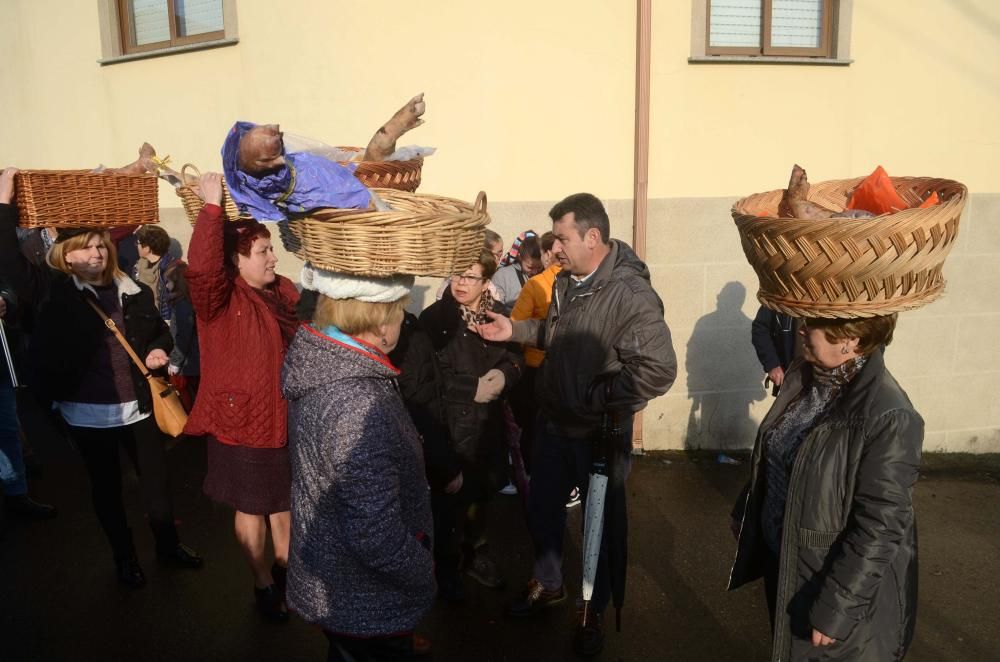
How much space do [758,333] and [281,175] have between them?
390 cm

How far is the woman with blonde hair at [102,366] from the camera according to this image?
12.9ft

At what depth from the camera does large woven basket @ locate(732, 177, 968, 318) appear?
7.56ft

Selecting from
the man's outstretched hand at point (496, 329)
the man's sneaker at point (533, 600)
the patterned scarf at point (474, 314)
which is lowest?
the man's sneaker at point (533, 600)

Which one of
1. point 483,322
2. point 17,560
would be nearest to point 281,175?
point 483,322

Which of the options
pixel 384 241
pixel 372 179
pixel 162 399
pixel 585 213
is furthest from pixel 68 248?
pixel 585 213

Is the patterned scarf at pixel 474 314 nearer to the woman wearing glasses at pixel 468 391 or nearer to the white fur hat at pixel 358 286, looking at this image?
the woman wearing glasses at pixel 468 391

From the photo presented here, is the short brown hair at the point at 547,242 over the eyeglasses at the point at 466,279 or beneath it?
over

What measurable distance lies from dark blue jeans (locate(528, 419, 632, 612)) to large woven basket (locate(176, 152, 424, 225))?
4.69 feet

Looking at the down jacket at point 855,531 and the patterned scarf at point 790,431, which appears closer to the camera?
the down jacket at point 855,531

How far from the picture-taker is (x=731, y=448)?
6.48 metres

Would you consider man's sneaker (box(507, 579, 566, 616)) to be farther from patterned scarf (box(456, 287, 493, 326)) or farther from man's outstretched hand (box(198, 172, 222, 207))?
man's outstretched hand (box(198, 172, 222, 207))

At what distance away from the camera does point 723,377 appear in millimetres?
6379

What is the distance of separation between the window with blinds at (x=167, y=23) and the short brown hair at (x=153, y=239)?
180 centimetres

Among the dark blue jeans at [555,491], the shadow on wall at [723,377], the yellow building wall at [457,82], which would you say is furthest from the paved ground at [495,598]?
the yellow building wall at [457,82]
